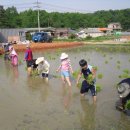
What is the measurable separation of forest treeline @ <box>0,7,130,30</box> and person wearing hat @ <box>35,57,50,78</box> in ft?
197

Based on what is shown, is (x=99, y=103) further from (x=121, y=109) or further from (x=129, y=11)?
(x=129, y=11)

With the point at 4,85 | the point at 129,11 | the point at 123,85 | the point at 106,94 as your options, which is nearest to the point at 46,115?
the point at 123,85

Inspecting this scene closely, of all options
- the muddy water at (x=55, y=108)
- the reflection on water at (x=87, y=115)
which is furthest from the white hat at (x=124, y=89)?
the reflection on water at (x=87, y=115)

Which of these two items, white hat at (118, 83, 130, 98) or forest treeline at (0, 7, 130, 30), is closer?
white hat at (118, 83, 130, 98)

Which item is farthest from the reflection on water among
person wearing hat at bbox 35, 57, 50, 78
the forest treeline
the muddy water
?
the forest treeline

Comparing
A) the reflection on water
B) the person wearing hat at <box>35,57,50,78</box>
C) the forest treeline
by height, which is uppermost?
the forest treeline

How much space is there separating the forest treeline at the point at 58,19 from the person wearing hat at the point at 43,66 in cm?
6011

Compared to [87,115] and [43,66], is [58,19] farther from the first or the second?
[87,115]

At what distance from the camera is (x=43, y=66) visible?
1257 cm

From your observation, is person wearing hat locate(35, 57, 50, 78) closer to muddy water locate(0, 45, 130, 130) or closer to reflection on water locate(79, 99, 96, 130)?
muddy water locate(0, 45, 130, 130)

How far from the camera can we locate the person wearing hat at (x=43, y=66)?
1230 centimetres

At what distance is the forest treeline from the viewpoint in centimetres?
8500

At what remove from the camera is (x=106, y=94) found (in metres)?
9.94

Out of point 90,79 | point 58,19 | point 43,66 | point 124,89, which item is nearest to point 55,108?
point 90,79
